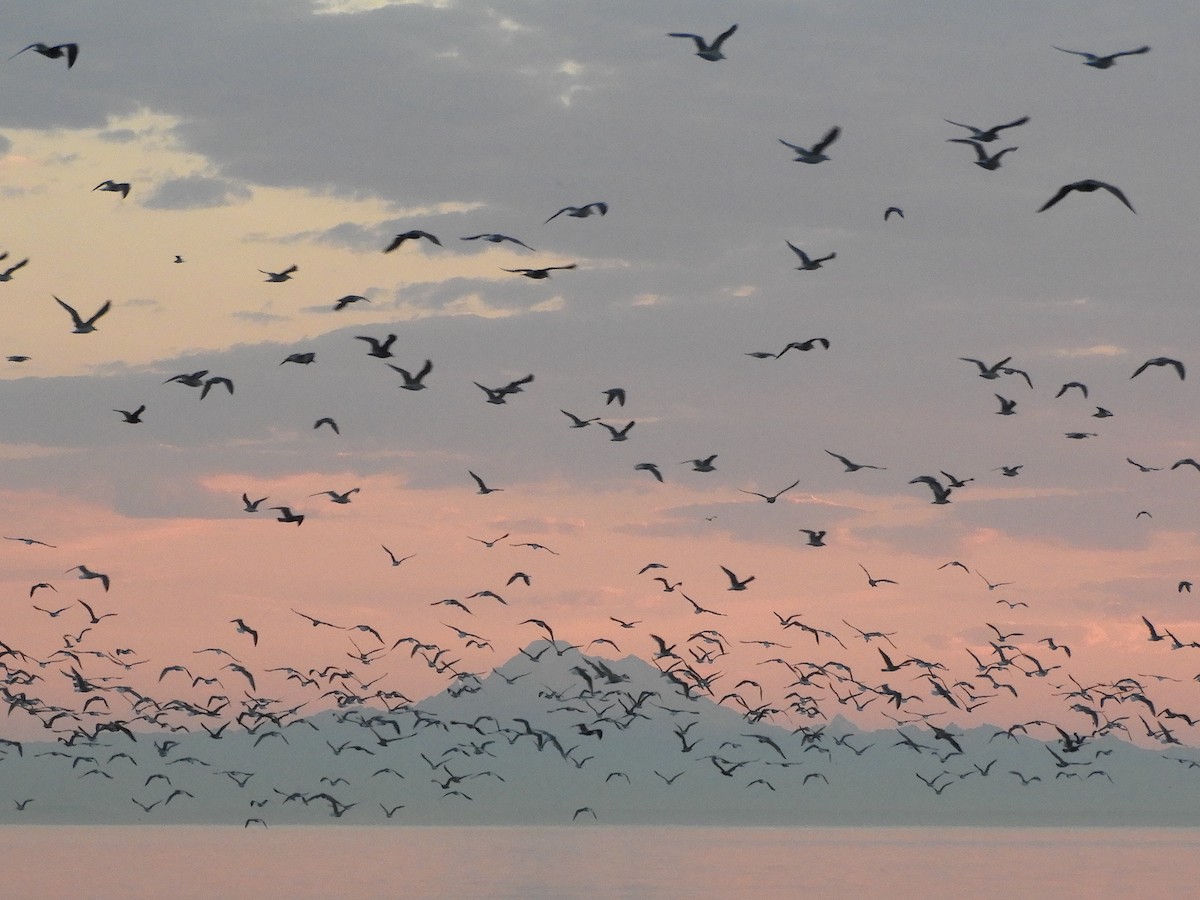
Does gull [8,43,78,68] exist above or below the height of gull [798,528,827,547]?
above

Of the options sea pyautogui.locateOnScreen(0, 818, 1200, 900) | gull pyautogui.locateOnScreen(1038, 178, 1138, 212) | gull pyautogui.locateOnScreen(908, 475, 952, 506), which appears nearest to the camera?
gull pyautogui.locateOnScreen(1038, 178, 1138, 212)

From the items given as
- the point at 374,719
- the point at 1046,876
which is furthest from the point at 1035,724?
the point at 1046,876

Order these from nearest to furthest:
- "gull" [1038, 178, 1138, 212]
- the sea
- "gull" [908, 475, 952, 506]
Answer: "gull" [1038, 178, 1138, 212] → "gull" [908, 475, 952, 506] → the sea

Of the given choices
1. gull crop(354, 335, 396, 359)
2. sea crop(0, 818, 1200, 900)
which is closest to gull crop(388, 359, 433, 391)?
gull crop(354, 335, 396, 359)

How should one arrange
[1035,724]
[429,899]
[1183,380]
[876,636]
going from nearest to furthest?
1. [1183,380]
2. [876,636]
3. [1035,724]
4. [429,899]

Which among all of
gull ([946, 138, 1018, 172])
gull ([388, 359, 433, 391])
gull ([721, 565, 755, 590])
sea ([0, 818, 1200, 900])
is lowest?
sea ([0, 818, 1200, 900])

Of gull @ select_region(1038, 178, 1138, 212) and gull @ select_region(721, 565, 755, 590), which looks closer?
gull @ select_region(1038, 178, 1138, 212)

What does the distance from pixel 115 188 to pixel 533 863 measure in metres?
128

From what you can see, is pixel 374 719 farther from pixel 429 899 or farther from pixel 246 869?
pixel 246 869

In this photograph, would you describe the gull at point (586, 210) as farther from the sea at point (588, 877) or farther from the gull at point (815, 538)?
the sea at point (588, 877)

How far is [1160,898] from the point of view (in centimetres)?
12038

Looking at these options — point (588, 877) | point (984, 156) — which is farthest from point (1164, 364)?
point (588, 877)

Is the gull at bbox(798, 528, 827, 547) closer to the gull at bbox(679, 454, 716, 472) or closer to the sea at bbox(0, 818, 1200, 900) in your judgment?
the gull at bbox(679, 454, 716, 472)

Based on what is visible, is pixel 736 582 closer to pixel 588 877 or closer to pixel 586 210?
pixel 586 210
